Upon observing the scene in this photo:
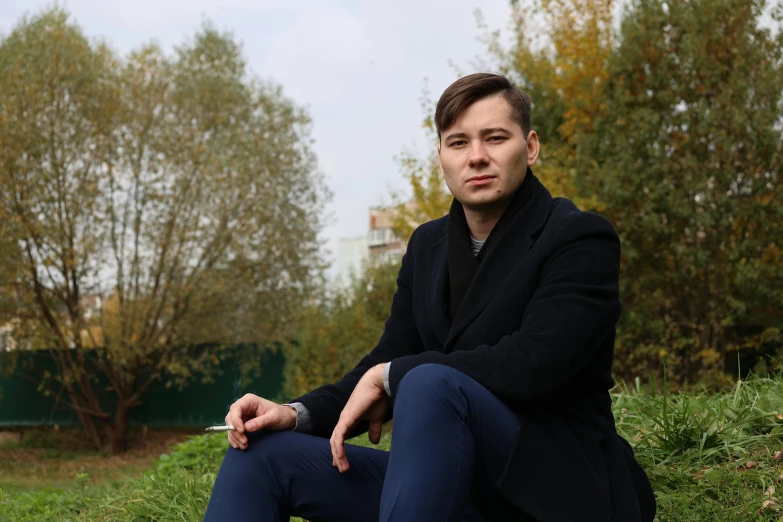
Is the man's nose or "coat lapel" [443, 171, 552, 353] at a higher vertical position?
the man's nose

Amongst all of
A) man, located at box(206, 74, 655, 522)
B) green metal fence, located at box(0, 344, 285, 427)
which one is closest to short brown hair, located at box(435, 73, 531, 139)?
man, located at box(206, 74, 655, 522)

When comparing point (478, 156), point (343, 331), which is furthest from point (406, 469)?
point (343, 331)

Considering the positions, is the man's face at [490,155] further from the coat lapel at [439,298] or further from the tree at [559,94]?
the tree at [559,94]

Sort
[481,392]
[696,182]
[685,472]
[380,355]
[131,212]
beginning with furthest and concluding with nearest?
[131,212]
[696,182]
[685,472]
[380,355]
[481,392]

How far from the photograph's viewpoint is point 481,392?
6.49 ft

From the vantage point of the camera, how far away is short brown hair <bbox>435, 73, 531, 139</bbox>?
7.68 ft

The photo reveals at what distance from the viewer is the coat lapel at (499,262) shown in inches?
90.0

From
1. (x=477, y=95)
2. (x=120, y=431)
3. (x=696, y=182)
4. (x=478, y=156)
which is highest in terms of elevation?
(x=696, y=182)

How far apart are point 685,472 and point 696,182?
30.5 feet

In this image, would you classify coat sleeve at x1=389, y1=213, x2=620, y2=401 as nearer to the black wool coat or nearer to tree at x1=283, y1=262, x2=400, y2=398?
the black wool coat

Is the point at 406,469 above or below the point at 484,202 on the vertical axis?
below

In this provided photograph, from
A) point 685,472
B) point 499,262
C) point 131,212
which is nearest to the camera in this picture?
point 499,262

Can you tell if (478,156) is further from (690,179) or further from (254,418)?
(690,179)

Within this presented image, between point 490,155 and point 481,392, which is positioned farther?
point 490,155
